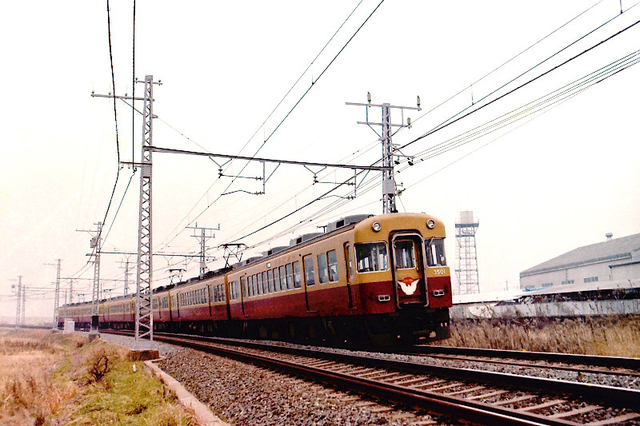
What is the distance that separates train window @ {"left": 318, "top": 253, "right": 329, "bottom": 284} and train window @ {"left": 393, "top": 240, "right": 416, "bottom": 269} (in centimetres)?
212

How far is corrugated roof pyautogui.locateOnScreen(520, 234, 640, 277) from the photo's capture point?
46.5 metres

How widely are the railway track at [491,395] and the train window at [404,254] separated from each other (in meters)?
2.87

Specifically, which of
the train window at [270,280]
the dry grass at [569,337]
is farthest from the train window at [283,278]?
the dry grass at [569,337]

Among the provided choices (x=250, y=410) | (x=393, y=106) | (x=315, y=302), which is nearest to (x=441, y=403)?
(x=250, y=410)

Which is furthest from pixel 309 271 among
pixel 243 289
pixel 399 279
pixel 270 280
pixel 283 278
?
pixel 243 289

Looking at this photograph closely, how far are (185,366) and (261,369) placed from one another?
3.16 metres

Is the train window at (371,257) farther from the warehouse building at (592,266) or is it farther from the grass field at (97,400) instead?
the warehouse building at (592,266)

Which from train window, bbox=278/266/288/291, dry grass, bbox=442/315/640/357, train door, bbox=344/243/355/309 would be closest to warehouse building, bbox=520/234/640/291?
dry grass, bbox=442/315/640/357

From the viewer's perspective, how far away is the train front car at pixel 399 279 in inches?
468

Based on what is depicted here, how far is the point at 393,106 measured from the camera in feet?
79.6

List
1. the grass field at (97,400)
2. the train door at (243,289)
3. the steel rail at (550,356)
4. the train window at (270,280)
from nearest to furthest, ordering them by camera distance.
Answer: the grass field at (97,400) → the steel rail at (550,356) → the train window at (270,280) → the train door at (243,289)

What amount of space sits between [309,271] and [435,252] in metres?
3.69

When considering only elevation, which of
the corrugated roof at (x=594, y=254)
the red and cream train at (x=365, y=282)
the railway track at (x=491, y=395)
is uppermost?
the corrugated roof at (x=594, y=254)

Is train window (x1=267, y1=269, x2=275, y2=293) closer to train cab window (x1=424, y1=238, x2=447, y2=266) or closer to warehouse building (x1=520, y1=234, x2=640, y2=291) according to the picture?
train cab window (x1=424, y1=238, x2=447, y2=266)
